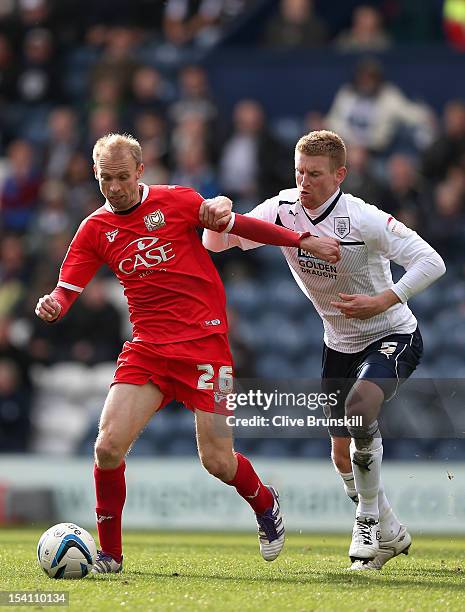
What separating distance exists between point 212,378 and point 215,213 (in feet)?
3.02

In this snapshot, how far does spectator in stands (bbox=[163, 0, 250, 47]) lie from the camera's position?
17297 millimetres

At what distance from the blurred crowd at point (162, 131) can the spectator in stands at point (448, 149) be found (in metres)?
0.02

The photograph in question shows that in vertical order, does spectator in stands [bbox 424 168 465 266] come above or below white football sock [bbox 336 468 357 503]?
above

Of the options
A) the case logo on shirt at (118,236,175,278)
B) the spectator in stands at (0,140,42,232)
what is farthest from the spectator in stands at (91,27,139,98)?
the case logo on shirt at (118,236,175,278)

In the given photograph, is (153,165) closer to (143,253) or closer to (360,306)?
(143,253)

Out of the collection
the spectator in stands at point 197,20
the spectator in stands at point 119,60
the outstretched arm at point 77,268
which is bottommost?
the outstretched arm at point 77,268

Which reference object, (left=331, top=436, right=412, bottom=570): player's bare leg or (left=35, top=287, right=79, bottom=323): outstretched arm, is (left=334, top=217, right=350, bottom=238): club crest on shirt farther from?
(left=35, top=287, right=79, bottom=323): outstretched arm

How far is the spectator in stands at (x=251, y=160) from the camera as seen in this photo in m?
14.8

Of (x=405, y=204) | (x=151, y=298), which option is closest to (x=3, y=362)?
(x=405, y=204)

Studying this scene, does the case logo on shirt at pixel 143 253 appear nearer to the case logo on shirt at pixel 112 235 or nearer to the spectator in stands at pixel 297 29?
the case logo on shirt at pixel 112 235

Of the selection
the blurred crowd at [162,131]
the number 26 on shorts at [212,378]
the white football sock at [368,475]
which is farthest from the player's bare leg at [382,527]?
the blurred crowd at [162,131]

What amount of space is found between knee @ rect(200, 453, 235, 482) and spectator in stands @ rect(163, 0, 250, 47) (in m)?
10.6

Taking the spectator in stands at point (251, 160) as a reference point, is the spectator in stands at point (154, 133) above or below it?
above

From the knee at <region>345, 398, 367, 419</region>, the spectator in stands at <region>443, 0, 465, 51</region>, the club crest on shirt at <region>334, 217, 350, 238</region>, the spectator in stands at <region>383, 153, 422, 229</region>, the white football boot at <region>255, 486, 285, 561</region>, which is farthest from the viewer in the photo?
the spectator in stands at <region>443, 0, 465, 51</region>
